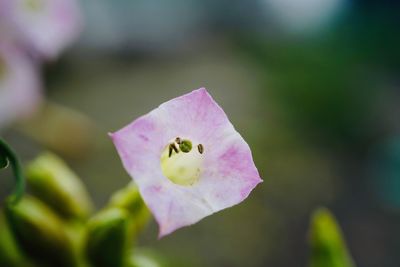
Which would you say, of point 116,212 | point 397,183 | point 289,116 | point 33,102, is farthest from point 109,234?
point 289,116

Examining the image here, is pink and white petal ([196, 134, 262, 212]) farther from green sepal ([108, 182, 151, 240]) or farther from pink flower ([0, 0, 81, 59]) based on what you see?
pink flower ([0, 0, 81, 59])

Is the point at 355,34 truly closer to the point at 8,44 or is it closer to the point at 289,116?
the point at 289,116

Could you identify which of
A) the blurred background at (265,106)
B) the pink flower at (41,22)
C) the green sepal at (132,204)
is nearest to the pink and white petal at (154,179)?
the green sepal at (132,204)

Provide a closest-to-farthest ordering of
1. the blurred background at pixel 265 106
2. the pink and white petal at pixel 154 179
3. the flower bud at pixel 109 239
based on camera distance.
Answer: the pink and white petal at pixel 154 179, the flower bud at pixel 109 239, the blurred background at pixel 265 106

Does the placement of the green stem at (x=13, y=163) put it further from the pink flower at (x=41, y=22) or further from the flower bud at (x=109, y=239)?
the pink flower at (x=41, y=22)

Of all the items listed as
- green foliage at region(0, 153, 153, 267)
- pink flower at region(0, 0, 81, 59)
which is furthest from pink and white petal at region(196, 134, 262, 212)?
pink flower at region(0, 0, 81, 59)

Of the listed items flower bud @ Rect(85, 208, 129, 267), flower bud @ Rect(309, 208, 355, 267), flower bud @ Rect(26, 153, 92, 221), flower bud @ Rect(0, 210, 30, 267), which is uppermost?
flower bud @ Rect(26, 153, 92, 221)
